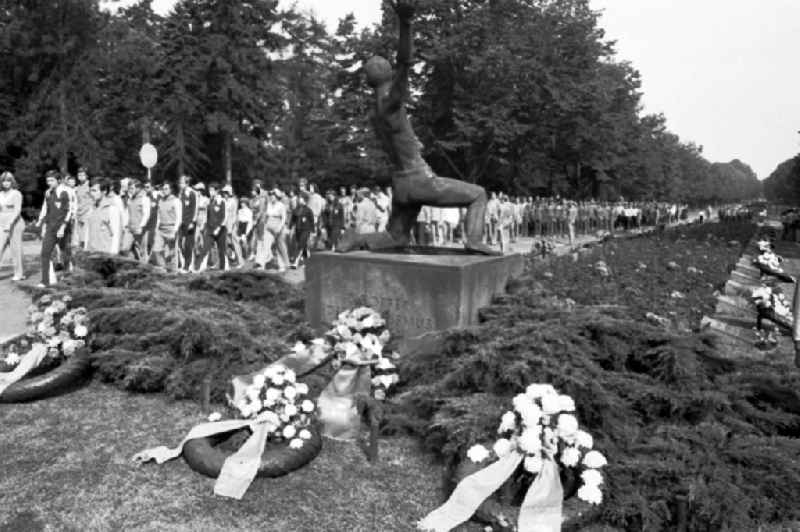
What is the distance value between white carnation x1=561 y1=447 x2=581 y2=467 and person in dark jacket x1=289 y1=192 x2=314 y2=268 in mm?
12926

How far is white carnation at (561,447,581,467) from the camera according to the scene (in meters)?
3.57

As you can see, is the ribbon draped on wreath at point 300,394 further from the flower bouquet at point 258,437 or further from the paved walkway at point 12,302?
the paved walkway at point 12,302

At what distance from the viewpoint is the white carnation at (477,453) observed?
144 inches

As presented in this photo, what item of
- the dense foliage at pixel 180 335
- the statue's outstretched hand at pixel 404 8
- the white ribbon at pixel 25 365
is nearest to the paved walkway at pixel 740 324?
the statue's outstretched hand at pixel 404 8

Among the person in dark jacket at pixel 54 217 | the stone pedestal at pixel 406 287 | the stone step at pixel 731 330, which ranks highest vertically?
the person in dark jacket at pixel 54 217

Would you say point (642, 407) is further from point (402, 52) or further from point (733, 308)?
point (733, 308)

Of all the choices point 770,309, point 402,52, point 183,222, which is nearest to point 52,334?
point 402,52

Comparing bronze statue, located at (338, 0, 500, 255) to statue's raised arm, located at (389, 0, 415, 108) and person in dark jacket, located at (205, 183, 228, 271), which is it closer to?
statue's raised arm, located at (389, 0, 415, 108)

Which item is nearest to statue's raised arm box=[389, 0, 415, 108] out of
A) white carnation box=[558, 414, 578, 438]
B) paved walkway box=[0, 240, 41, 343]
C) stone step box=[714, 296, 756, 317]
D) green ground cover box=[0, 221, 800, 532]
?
green ground cover box=[0, 221, 800, 532]

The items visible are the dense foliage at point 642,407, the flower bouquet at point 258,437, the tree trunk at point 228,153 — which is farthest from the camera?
the tree trunk at point 228,153

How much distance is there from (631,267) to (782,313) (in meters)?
3.41

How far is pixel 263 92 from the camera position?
40.6 meters

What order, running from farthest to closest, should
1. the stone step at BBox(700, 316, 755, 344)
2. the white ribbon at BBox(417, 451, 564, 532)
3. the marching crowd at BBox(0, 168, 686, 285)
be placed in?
the marching crowd at BBox(0, 168, 686, 285), the stone step at BBox(700, 316, 755, 344), the white ribbon at BBox(417, 451, 564, 532)

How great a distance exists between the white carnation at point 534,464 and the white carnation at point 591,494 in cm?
24
